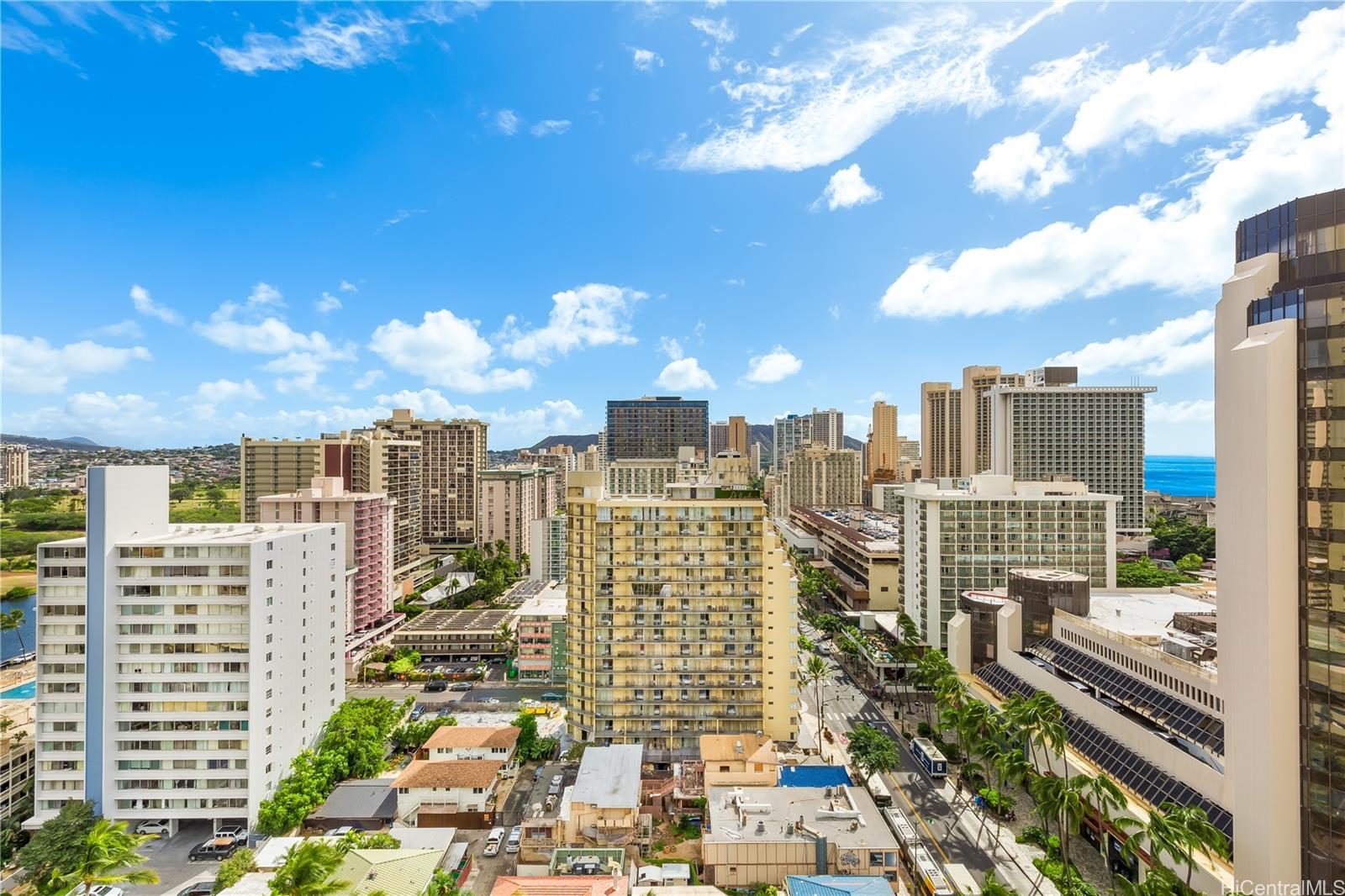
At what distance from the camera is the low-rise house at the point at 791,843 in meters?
30.1

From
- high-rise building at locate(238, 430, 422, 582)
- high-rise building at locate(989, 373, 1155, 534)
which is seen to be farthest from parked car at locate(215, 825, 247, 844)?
high-rise building at locate(989, 373, 1155, 534)

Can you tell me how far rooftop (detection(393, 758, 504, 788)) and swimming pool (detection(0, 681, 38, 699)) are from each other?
41.6 m

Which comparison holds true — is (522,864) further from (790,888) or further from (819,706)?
(819,706)

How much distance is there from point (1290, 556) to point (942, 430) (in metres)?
155

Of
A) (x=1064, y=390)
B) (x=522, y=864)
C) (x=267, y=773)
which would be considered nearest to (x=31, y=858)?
(x=267, y=773)

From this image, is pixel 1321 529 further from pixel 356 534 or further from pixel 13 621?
pixel 13 621

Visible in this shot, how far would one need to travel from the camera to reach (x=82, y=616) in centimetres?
3616

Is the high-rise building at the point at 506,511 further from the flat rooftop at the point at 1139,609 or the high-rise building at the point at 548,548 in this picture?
the flat rooftop at the point at 1139,609

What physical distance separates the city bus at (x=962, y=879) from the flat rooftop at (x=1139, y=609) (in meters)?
19.3

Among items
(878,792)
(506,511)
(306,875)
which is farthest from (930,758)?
(506,511)

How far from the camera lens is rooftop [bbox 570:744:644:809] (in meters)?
34.1

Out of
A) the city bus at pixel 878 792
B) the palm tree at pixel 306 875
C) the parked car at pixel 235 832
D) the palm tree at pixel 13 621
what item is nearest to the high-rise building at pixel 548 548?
the palm tree at pixel 13 621

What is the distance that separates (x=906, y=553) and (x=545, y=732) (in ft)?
144

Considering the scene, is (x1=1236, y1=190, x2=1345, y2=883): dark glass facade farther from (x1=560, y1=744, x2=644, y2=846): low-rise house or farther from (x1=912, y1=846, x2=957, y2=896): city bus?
(x1=560, y1=744, x2=644, y2=846): low-rise house
